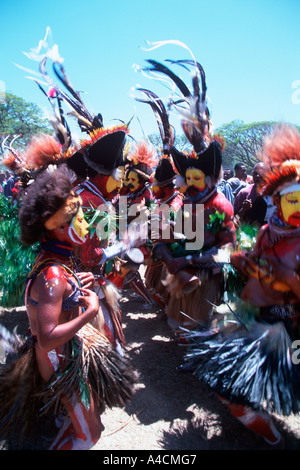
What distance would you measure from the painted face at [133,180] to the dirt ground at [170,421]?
8.48 ft

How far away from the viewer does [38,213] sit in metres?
1.96

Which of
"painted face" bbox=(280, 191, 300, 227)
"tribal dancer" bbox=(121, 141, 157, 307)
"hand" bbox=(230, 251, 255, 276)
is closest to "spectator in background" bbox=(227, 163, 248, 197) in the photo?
"tribal dancer" bbox=(121, 141, 157, 307)

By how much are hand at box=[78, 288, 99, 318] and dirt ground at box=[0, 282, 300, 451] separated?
1.09 meters

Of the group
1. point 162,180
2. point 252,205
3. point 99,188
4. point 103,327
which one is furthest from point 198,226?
point 252,205

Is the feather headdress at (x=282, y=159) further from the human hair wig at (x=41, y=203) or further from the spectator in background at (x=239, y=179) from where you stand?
the spectator in background at (x=239, y=179)

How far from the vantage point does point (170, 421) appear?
259 centimetres

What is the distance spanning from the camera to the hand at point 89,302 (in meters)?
1.90

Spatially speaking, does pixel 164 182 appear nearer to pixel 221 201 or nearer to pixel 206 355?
pixel 221 201

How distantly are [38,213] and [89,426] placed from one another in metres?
1.36

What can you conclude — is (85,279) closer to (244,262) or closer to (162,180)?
(244,262)

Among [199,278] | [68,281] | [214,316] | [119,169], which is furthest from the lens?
[119,169]

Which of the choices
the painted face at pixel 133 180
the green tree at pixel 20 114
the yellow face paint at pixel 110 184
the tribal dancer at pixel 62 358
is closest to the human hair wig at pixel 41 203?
the tribal dancer at pixel 62 358
